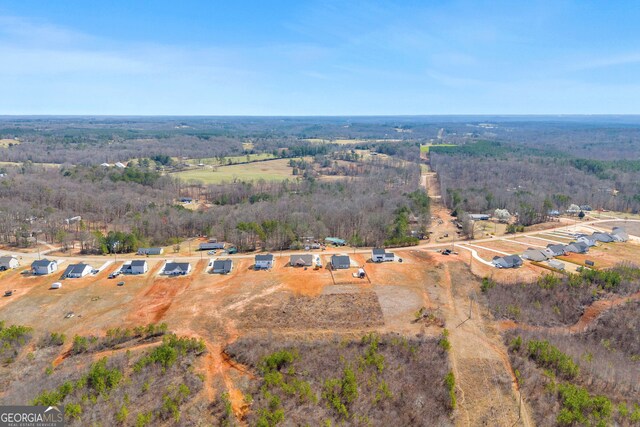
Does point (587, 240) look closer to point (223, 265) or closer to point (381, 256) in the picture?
point (381, 256)

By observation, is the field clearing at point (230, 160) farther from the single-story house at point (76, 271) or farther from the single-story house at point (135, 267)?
the single-story house at point (76, 271)

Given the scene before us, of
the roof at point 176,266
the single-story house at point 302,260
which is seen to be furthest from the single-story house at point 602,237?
the roof at point 176,266

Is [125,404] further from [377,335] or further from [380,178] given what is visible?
[380,178]

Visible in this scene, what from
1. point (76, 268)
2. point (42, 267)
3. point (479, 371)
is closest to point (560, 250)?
point (479, 371)

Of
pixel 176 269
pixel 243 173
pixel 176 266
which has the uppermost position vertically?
pixel 176 266

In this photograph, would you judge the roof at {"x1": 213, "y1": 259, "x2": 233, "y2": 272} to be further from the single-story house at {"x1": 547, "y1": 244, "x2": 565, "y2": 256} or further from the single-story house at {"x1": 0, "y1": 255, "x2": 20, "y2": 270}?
the single-story house at {"x1": 547, "y1": 244, "x2": 565, "y2": 256}
